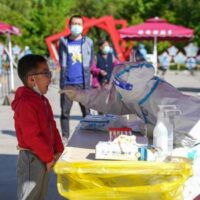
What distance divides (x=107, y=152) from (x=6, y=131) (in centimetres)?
639

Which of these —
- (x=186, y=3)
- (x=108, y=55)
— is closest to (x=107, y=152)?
(x=108, y=55)

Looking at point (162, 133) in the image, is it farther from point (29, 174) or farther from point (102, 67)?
point (102, 67)

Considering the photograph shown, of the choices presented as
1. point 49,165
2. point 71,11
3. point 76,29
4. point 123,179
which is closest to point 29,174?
point 49,165

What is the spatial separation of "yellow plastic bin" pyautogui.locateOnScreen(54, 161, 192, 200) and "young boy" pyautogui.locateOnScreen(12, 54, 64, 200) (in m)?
0.76

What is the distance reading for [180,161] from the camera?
2.75 meters

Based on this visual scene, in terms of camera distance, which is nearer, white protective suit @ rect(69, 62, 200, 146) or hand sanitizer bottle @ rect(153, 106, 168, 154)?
hand sanitizer bottle @ rect(153, 106, 168, 154)

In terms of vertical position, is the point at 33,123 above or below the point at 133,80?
below

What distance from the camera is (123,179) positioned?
106 inches

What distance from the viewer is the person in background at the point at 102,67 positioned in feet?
31.2

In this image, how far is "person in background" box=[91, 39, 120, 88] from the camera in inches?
375

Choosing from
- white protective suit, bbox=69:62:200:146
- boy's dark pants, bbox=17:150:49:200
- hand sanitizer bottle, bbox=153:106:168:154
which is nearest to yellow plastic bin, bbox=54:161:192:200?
hand sanitizer bottle, bbox=153:106:168:154

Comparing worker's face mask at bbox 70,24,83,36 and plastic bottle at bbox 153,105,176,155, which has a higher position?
worker's face mask at bbox 70,24,83,36

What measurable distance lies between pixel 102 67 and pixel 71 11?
38240 millimetres

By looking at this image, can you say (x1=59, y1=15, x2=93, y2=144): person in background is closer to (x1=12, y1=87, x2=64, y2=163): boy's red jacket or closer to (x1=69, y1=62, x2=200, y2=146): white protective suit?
(x1=12, y1=87, x2=64, y2=163): boy's red jacket
